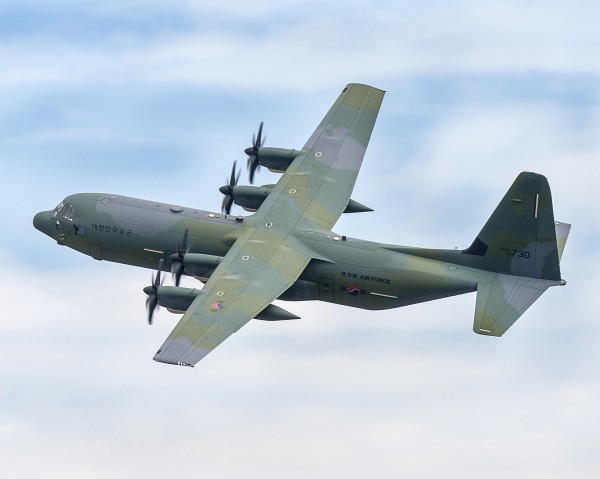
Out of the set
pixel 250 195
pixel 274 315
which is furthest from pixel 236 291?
pixel 250 195

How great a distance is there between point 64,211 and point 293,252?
14.1m

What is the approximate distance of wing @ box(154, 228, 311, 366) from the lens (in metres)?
79.8

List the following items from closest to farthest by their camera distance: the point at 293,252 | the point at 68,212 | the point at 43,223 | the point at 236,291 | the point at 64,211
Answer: the point at 236,291
the point at 293,252
the point at 68,212
the point at 64,211
the point at 43,223

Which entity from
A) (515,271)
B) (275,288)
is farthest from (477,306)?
(275,288)

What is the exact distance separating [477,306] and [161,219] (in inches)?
712

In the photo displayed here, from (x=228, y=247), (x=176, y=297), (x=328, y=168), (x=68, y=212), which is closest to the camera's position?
(x=176, y=297)

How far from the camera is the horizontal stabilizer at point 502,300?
269 feet

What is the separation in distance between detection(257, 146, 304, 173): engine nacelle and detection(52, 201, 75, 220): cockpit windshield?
37.2ft

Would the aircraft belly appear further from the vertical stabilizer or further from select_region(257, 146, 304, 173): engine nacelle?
select_region(257, 146, 304, 173): engine nacelle

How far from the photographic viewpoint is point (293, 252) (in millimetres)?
87000

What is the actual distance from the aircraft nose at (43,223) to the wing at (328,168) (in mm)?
12281

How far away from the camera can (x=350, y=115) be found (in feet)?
321

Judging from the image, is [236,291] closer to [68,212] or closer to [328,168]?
[328,168]

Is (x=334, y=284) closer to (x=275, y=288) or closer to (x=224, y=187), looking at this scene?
(x=275, y=288)
